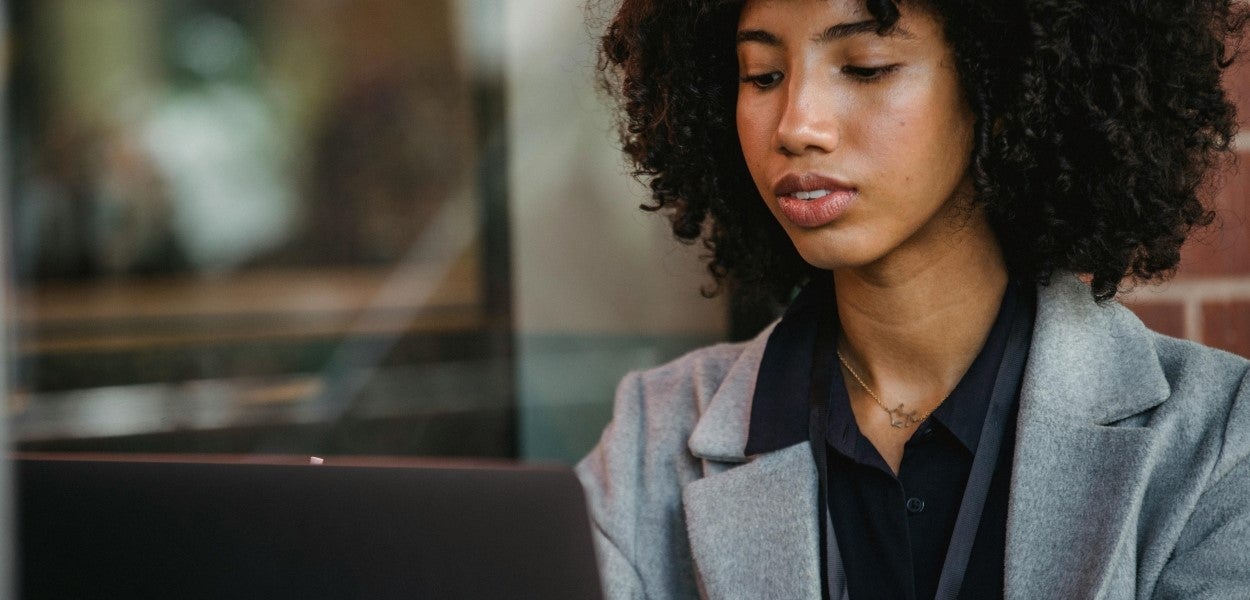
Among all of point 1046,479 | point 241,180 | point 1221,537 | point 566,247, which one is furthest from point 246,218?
point 1221,537

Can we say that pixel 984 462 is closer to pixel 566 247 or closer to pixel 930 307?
pixel 930 307

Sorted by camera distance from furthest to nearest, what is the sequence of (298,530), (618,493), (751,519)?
(618,493) < (751,519) < (298,530)

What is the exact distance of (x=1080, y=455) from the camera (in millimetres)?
1199

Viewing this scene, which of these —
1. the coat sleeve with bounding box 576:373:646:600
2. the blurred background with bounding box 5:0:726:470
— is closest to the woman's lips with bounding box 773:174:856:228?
the coat sleeve with bounding box 576:373:646:600

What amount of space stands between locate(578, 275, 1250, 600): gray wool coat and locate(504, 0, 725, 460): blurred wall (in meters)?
1.14

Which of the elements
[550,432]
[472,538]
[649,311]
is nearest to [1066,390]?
[472,538]

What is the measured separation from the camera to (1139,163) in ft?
4.25

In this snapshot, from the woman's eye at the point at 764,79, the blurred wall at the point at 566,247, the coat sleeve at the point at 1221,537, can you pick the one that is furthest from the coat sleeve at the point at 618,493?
the blurred wall at the point at 566,247

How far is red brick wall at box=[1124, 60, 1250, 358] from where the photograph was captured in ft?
5.18

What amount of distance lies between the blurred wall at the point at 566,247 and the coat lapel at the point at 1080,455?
4.52ft

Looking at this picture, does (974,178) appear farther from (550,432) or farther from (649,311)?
(550,432)

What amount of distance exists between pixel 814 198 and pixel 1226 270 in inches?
26.3

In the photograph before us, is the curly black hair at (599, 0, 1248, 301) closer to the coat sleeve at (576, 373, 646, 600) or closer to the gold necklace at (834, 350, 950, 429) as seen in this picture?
the gold necklace at (834, 350, 950, 429)

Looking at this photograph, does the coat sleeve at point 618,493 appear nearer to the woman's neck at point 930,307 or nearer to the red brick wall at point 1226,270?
the woman's neck at point 930,307
